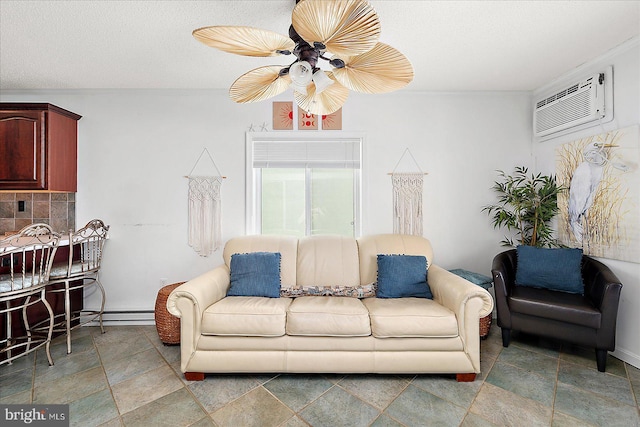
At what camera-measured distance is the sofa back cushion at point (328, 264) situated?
2.63 metres

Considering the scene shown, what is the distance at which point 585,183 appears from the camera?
2600mm

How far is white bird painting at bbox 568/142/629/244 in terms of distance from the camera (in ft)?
8.09

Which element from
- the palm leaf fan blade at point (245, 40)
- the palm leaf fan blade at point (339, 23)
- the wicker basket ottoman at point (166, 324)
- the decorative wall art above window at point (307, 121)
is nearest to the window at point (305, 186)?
the decorative wall art above window at point (307, 121)

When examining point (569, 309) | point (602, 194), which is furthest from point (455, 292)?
point (602, 194)

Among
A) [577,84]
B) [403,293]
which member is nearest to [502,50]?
[577,84]

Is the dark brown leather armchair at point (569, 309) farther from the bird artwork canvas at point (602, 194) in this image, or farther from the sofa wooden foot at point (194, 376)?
the sofa wooden foot at point (194, 376)

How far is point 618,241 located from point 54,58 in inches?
188

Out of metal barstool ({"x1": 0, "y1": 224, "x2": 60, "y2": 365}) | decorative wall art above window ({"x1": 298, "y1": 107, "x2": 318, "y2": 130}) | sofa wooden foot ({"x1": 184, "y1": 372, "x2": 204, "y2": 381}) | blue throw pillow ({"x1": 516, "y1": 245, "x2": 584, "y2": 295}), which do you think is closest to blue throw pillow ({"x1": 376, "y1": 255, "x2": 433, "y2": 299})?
blue throw pillow ({"x1": 516, "y1": 245, "x2": 584, "y2": 295})

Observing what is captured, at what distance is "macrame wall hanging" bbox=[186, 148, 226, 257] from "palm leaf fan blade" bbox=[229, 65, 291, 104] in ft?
4.70

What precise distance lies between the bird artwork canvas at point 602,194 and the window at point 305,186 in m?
1.94

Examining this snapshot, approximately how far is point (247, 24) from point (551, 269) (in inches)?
120

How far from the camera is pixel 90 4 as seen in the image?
5.97 feet

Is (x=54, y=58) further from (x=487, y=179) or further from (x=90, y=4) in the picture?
(x=487, y=179)

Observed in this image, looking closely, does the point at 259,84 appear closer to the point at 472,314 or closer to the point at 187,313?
the point at 187,313
